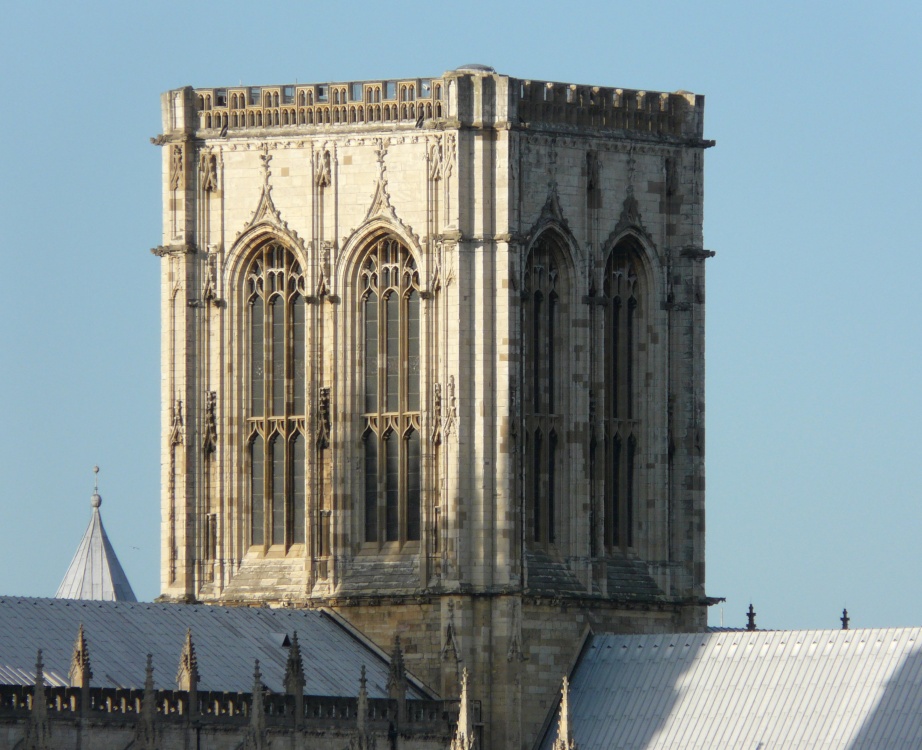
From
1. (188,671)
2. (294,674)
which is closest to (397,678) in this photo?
(294,674)

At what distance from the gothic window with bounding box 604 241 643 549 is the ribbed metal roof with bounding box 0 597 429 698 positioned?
8.71 meters

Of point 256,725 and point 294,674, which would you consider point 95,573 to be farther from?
point 256,725

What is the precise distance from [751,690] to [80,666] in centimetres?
2027

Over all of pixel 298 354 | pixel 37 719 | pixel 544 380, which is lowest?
pixel 37 719

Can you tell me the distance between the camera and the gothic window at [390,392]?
344ft

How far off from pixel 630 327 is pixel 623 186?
161 inches

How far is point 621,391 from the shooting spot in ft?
353

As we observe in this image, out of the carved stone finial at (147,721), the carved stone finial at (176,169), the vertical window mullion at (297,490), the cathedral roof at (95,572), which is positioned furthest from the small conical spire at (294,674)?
the cathedral roof at (95,572)

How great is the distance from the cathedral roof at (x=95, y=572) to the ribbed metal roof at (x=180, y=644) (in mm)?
29059

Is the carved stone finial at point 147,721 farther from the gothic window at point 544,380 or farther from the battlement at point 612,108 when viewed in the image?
the battlement at point 612,108

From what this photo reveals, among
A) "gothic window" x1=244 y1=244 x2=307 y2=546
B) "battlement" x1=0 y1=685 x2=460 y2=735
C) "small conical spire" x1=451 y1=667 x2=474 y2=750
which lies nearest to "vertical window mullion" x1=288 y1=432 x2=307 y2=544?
"gothic window" x1=244 y1=244 x2=307 y2=546

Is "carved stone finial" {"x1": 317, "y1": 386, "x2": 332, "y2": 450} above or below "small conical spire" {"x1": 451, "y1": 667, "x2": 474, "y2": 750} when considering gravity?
above

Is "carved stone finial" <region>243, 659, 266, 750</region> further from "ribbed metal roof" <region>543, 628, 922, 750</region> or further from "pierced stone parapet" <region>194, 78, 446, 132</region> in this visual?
"pierced stone parapet" <region>194, 78, 446, 132</region>

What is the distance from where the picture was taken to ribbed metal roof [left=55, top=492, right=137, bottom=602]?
131750 millimetres
